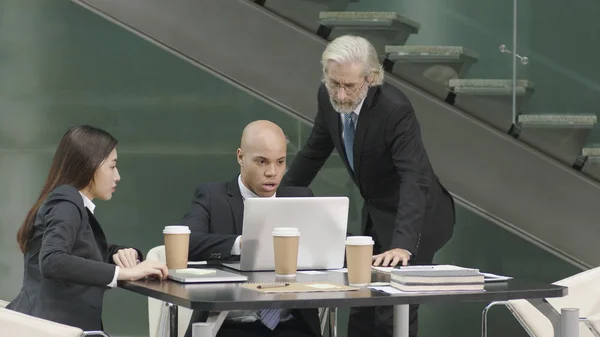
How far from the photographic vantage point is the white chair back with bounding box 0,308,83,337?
2922 millimetres

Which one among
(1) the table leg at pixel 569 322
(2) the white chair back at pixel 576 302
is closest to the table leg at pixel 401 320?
(1) the table leg at pixel 569 322

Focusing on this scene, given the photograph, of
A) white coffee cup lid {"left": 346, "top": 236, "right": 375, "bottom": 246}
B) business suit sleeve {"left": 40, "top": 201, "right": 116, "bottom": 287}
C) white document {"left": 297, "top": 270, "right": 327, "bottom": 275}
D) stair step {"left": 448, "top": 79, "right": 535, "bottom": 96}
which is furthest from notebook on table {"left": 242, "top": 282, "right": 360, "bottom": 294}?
stair step {"left": 448, "top": 79, "right": 535, "bottom": 96}

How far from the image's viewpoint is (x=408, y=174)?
3.78 m

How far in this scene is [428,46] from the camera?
17.4 ft

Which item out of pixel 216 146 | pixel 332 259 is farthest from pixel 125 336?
pixel 332 259

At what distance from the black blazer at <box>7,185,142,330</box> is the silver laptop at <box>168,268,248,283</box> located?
193mm

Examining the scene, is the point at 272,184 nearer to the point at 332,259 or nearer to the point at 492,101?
the point at 332,259

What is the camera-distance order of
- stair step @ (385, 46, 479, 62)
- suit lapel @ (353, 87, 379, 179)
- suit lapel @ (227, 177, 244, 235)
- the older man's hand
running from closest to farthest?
the older man's hand → suit lapel @ (227, 177, 244, 235) → suit lapel @ (353, 87, 379, 179) → stair step @ (385, 46, 479, 62)

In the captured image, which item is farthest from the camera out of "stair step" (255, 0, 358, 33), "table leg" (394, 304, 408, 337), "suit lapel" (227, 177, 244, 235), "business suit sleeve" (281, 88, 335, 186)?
"stair step" (255, 0, 358, 33)

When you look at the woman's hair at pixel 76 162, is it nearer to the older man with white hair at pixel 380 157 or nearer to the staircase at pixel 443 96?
the older man with white hair at pixel 380 157

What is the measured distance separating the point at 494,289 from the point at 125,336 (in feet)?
11.2

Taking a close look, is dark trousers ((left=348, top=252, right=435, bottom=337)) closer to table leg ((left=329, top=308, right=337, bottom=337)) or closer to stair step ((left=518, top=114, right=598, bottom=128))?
table leg ((left=329, top=308, right=337, bottom=337))

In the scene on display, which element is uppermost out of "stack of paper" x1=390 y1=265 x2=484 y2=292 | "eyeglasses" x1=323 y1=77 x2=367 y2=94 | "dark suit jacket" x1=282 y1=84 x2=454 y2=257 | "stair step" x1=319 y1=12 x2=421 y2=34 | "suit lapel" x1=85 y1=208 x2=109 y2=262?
"stair step" x1=319 y1=12 x2=421 y2=34

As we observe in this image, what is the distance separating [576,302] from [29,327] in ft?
6.47
